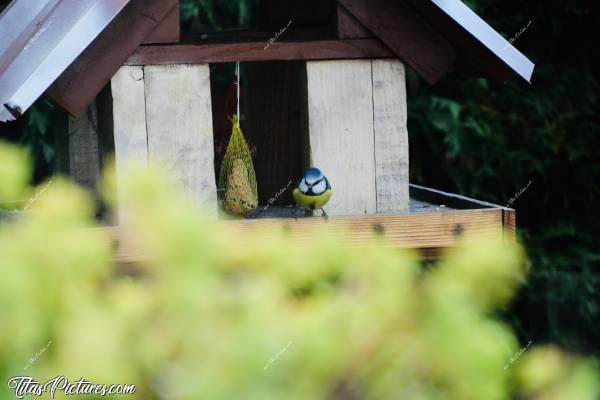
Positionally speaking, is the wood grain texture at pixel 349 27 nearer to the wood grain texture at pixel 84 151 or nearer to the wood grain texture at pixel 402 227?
the wood grain texture at pixel 402 227

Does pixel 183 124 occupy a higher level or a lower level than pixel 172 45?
lower

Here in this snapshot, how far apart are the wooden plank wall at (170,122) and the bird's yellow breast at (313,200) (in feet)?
0.67

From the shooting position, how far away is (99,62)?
1912 mm

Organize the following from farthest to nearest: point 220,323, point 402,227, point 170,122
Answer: point 170,122 → point 402,227 → point 220,323

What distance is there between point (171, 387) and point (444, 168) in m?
3.30

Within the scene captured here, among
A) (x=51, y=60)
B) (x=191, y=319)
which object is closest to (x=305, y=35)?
(x=51, y=60)

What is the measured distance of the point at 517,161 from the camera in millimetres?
3928

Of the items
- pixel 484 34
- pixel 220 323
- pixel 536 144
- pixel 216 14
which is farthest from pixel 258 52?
pixel 536 144

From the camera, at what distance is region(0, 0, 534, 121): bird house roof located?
→ 175 centimetres

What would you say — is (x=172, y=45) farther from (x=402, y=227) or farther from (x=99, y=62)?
(x=402, y=227)

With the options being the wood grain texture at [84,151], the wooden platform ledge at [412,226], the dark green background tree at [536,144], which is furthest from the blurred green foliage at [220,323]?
the dark green background tree at [536,144]

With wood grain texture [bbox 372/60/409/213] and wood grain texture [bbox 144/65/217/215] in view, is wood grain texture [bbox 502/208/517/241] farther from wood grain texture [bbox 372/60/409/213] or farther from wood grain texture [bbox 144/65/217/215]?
wood grain texture [bbox 144/65/217/215]

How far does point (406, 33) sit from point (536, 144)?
2.05 meters

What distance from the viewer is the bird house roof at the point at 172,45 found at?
175 centimetres
